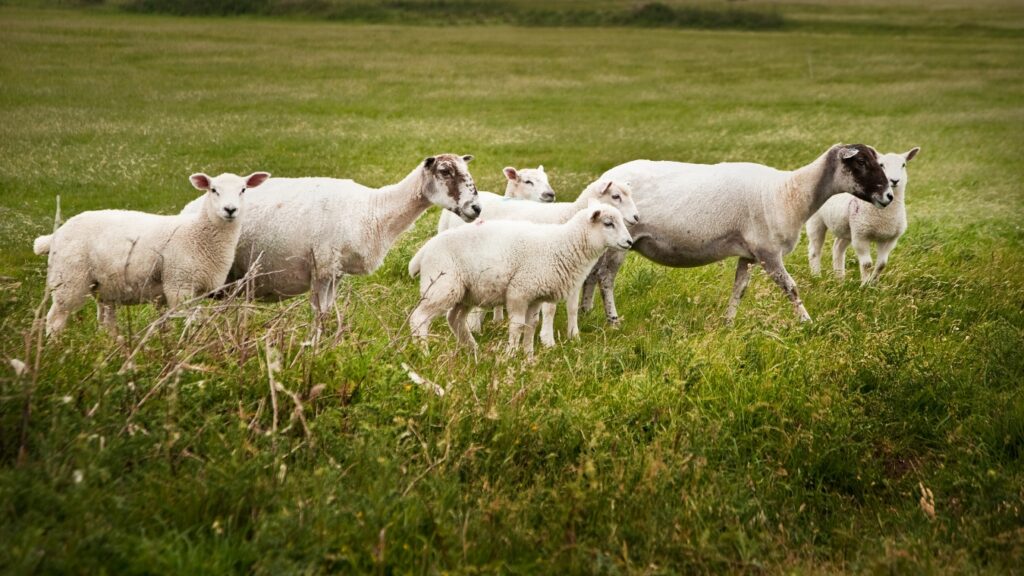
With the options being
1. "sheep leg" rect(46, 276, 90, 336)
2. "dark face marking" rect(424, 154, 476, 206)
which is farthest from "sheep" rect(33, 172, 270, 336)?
"dark face marking" rect(424, 154, 476, 206)

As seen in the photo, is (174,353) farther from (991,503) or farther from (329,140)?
(329,140)

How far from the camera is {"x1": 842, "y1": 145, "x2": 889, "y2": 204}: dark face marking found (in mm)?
10094

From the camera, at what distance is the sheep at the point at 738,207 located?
1021 cm

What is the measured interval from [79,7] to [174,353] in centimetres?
5127

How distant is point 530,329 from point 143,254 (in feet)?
11.0

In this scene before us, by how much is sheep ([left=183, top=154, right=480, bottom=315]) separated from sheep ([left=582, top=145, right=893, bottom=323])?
89.2 inches

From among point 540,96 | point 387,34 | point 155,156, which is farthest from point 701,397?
point 387,34

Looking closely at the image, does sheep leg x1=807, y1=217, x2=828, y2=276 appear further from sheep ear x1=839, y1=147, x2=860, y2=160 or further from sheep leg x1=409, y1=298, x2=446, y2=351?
sheep leg x1=409, y1=298, x2=446, y2=351

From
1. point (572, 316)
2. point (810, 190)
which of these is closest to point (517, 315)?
point (572, 316)

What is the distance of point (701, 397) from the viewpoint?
7195 mm

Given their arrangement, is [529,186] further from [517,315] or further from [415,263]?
[517,315]

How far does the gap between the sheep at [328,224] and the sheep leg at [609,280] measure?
6.55 feet

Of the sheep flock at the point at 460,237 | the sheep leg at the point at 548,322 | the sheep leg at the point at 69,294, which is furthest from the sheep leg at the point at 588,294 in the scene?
the sheep leg at the point at 69,294

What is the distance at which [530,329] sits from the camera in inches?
346
